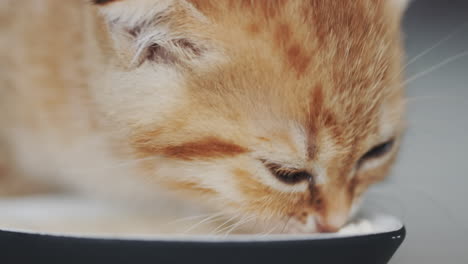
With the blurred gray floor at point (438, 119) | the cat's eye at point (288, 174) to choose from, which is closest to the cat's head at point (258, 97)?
the cat's eye at point (288, 174)

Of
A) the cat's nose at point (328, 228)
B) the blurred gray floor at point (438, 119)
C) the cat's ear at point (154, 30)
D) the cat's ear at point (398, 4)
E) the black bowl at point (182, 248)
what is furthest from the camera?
the blurred gray floor at point (438, 119)

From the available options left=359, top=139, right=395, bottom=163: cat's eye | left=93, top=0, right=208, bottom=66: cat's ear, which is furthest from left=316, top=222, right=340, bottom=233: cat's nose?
left=93, top=0, right=208, bottom=66: cat's ear

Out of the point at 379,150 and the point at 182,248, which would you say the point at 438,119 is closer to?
the point at 379,150

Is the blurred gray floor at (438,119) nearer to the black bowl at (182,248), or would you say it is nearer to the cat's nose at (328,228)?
the cat's nose at (328,228)

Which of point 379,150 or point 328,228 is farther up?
point 379,150

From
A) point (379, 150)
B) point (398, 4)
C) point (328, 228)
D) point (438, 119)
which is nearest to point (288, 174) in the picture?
point (328, 228)

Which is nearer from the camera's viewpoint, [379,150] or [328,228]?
[328,228]
